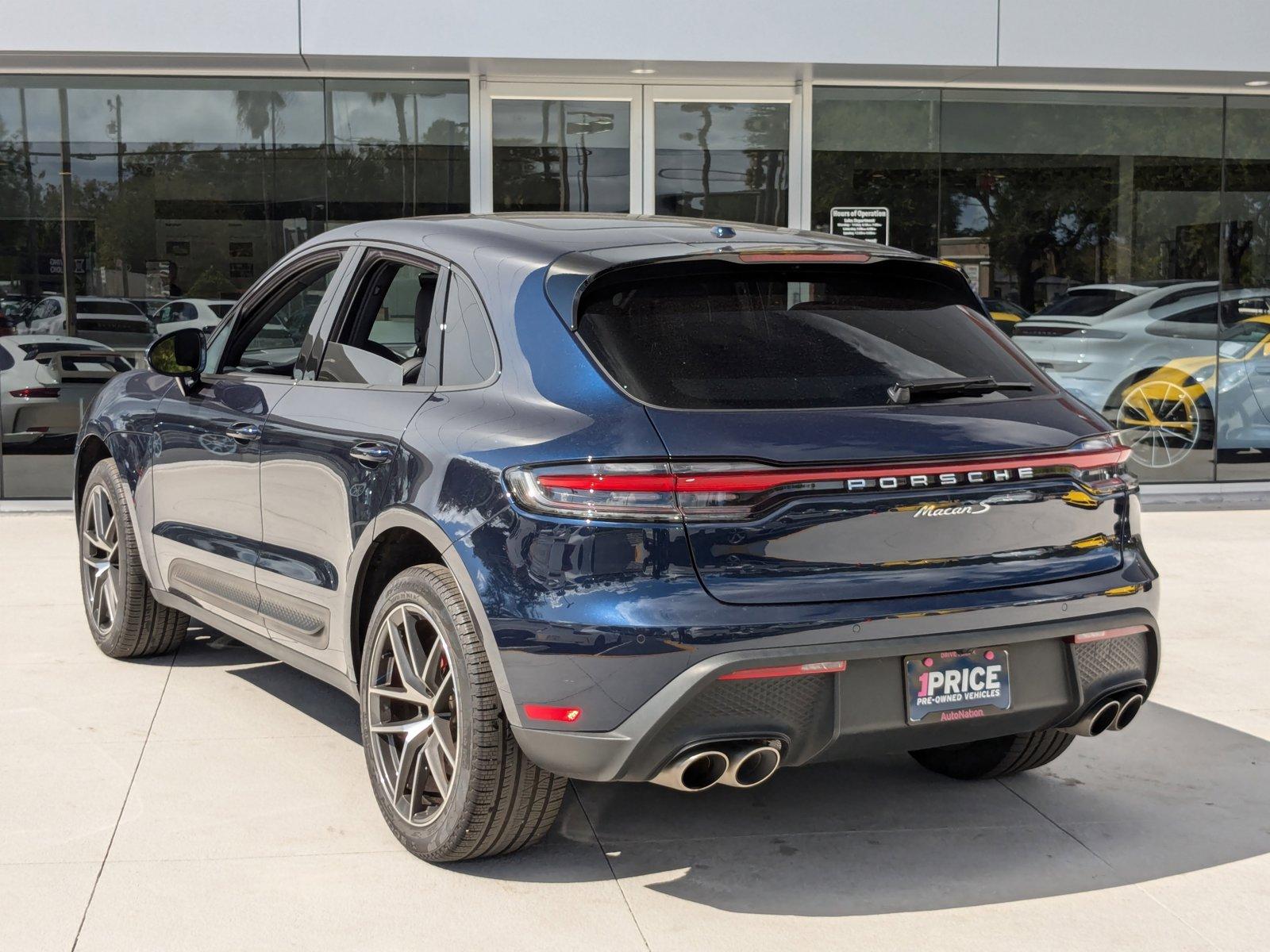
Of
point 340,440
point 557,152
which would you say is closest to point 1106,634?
point 340,440

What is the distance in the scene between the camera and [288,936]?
3.63 m

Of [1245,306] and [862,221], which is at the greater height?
[862,221]

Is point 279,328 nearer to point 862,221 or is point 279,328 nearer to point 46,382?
point 46,382

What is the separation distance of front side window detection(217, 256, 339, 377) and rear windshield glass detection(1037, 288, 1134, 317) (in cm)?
793

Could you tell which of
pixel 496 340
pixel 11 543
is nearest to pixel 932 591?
pixel 496 340

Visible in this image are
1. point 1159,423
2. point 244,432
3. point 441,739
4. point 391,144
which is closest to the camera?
point 441,739

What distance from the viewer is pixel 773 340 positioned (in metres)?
3.84

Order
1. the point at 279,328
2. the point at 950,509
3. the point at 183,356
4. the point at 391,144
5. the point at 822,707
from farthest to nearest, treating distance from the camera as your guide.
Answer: the point at 391,144, the point at 279,328, the point at 183,356, the point at 950,509, the point at 822,707

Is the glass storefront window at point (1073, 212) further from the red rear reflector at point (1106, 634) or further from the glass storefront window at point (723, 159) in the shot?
the red rear reflector at point (1106, 634)

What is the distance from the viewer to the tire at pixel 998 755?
15.4ft

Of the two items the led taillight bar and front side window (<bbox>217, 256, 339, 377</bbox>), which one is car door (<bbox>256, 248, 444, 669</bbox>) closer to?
front side window (<bbox>217, 256, 339, 377</bbox>)

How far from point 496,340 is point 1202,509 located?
30.2ft

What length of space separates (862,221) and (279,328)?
23.3 ft

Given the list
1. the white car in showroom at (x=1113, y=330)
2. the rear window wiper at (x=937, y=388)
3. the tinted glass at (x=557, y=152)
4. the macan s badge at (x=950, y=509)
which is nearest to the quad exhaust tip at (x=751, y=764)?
the macan s badge at (x=950, y=509)
